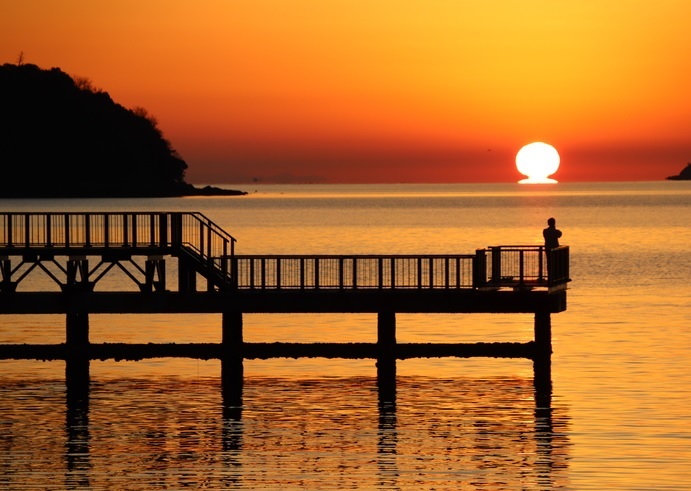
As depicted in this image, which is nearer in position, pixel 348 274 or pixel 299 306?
pixel 299 306

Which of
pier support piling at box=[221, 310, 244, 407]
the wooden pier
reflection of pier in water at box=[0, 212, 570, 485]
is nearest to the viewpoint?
reflection of pier in water at box=[0, 212, 570, 485]

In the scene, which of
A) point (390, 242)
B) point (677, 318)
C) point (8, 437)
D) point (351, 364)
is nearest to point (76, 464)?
point (8, 437)

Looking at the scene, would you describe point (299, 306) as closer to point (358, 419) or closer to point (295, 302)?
point (295, 302)

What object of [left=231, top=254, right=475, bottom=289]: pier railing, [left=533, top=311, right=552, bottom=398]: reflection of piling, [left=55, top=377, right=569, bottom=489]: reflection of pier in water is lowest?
[left=55, top=377, right=569, bottom=489]: reflection of pier in water

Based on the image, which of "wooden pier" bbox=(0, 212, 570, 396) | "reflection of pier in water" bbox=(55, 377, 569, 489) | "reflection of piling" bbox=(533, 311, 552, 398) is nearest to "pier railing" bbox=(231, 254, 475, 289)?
"wooden pier" bbox=(0, 212, 570, 396)

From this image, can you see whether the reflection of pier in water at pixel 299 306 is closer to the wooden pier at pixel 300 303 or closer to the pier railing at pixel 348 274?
the wooden pier at pixel 300 303

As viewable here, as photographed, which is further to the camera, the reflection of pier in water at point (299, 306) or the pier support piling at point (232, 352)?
the pier support piling at point (232, 352)

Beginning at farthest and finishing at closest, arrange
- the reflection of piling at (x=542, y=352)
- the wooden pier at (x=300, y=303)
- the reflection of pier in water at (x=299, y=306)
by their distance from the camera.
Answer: the reflection of piling at (x=542, y=352)
the wooden pier at (x=300, y=303)
the reflection of pier in water at (x=299, y=306)

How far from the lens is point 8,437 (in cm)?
3956

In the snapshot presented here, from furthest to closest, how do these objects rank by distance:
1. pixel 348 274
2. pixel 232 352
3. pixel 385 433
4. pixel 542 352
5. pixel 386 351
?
pixel 348 274, pixel 232 352, pixel 386 351, pixel 542 352, pixel 385 433

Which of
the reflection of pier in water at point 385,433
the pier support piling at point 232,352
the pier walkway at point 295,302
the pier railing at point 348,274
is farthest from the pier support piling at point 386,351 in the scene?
the pier support piling at point 232,352

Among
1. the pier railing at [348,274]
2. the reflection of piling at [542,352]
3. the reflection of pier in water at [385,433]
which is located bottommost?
the reflection of pier in water at [385,433]

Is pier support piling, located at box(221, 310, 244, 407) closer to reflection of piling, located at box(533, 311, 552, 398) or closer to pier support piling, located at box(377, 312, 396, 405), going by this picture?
pier support piling, located at box(377, 312, 396, 405)

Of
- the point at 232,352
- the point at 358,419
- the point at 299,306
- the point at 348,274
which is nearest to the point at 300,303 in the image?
the point at 299,306
